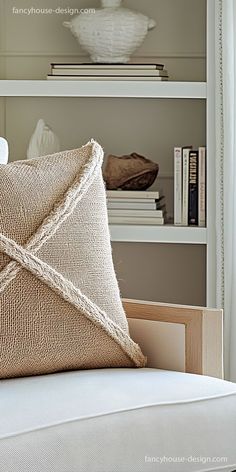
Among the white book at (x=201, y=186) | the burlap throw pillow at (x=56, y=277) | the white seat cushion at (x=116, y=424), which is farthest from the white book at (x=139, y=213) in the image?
the white seat cushion at (x=116, y=424)

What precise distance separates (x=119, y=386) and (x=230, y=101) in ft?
4.30

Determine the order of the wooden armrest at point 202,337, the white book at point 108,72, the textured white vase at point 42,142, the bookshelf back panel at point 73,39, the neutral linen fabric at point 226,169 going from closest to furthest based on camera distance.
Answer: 1. the wooden armrest at point 202,337
2. the neutral linen fabric at point 226,169
3. the white book at point 108,72
4. the textured white vase at point 42,142
5. the bookshelf back panel at point 73,39

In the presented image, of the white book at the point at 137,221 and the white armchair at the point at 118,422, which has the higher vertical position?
the white armchair at the point at 118,422

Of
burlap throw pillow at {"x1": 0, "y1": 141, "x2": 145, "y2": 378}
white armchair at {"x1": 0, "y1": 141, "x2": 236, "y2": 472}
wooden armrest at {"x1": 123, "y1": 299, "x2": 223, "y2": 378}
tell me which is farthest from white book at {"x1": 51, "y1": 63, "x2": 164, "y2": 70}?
white armchair at {"x1": 0, "y1": 141, "x2": 236, "y2": 472}

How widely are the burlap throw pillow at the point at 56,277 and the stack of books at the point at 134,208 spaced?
95 cm

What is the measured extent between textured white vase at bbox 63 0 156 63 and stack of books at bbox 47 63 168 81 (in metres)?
0.05

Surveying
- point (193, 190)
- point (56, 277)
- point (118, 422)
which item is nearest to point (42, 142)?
point (193, 190)

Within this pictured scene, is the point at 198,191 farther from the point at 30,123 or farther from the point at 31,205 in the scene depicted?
the point at 31,205

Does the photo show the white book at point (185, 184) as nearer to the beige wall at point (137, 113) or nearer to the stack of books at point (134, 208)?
the stack of books at point (134, 208)

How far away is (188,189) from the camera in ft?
9.81

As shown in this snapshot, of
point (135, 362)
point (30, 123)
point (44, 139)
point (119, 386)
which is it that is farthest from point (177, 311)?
point (30, 123)

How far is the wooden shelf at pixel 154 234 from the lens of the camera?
2.94 meters

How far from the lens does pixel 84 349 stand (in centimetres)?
190

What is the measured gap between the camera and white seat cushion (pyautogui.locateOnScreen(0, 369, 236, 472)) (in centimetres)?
158
